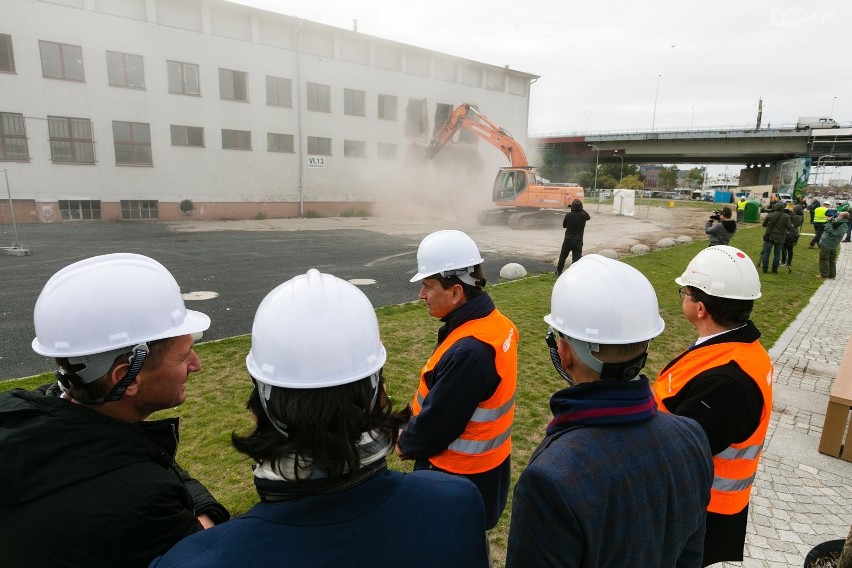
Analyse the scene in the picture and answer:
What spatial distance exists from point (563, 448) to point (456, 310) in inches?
Answer: 54.8

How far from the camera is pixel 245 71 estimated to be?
2823 cm

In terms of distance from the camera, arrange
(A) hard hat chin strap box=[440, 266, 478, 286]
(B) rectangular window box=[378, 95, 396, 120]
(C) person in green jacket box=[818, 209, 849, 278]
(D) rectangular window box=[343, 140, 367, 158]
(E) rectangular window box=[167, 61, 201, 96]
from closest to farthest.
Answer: (A) hard hat chin strap box=[440, 266, 478, 286], (C) person in green jacket box=[818, 209, 849, 278], (E) rectangular window box=[167, 61, 201, 96], (D) rectangular window box=[343, 140, 367, 158], (B) rectangular window box=[378, 95, 396, 120]

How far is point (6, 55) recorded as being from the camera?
22266 millimetres

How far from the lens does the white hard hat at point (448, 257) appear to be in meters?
2.80

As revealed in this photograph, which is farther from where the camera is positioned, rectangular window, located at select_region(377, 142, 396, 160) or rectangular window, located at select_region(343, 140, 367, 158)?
rectangular window, located at select_region(377, 142, 396, 160)

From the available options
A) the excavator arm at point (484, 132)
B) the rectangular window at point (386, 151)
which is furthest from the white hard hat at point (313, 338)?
the rectangular window at point (386, 151)

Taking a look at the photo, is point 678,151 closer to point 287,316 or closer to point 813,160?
point 813,160

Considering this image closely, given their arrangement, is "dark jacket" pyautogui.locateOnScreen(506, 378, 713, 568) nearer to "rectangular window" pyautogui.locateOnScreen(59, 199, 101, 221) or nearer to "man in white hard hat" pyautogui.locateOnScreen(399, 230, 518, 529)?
"man in white hard hat" pyautogui.locateOnScreen(399, 230, 518, 529)

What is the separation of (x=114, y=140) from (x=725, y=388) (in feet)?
98.3

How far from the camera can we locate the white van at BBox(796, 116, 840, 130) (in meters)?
47.0

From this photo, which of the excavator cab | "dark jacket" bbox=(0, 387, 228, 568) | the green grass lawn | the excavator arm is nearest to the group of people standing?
the green grass lawn

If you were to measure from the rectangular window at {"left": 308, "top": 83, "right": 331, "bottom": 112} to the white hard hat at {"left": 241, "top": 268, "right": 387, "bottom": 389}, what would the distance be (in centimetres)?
3228

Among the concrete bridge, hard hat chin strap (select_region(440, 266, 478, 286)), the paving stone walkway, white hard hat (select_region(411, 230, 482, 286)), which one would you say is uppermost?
the concrete bridge

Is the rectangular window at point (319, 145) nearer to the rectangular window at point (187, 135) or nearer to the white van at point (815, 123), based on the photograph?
the rectangular window at point (187, 135)
